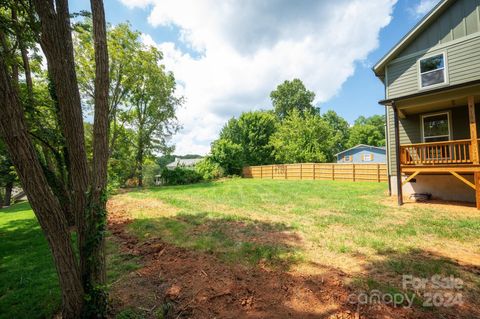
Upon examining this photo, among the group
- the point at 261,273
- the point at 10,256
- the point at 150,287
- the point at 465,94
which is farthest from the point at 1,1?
the point at 465,94

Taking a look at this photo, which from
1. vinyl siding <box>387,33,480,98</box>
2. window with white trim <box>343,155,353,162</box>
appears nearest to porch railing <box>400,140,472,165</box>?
vinyl siding <box>387,33,480,98</box>

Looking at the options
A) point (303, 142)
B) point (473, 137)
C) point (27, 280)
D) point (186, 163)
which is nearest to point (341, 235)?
point (27, 280)

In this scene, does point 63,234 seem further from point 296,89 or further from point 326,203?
point 296,89

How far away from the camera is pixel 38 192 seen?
1.97 meters

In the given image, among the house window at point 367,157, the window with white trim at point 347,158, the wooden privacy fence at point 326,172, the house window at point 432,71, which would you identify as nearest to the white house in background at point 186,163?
the wooden privacy fence at point 326,172

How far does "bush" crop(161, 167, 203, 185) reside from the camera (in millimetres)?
21109

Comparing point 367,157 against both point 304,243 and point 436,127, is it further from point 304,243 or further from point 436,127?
point 304,243

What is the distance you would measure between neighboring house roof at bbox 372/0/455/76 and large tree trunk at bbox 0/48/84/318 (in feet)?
40.3

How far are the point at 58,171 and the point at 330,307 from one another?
22.1 ft

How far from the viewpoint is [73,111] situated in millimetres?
2338

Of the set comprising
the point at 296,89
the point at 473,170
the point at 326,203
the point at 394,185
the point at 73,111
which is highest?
the point at 296,89

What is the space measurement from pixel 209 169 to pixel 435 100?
1844 centimetres

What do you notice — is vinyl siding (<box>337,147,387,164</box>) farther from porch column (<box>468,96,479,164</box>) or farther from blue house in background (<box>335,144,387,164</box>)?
porch column (<box>468,96,479,164</box>)

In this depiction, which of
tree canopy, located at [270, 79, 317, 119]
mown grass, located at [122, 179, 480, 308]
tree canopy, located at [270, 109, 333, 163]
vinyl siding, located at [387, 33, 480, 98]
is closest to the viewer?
mown grass, located at [122, 179, 480, 308]
